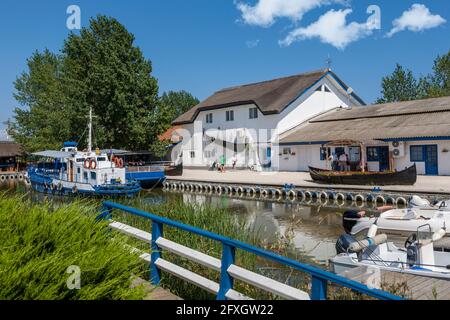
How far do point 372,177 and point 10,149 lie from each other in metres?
51.5

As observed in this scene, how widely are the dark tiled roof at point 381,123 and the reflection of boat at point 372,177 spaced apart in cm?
519

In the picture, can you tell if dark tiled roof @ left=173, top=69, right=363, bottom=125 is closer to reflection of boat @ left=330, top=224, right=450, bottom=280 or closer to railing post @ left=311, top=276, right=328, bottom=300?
reflection of boat @ left=330, top=224, right=450, bottom=280

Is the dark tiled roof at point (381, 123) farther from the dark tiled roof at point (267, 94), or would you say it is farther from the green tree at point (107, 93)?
the green tree at point (107, 93)

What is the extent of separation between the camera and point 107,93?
40.7 m

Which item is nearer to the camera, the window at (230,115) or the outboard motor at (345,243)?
the outboard motor at (345,243)

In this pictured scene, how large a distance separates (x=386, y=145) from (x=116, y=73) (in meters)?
25.4

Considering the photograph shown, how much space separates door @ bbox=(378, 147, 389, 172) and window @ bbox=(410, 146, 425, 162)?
6.07 feet

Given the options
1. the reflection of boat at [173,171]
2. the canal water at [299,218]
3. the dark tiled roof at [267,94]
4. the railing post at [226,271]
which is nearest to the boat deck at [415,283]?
the canal water at [299,218]

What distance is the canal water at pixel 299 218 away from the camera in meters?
13.3

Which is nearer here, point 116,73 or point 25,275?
point 25,275

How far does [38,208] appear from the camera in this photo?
4.87 meters

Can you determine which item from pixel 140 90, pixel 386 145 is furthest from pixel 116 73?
pixel 386 145

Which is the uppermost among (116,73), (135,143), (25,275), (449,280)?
(116,73)
